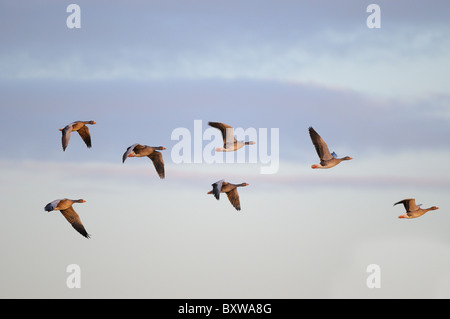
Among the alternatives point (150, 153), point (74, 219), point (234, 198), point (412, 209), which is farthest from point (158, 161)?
point (412, 209)

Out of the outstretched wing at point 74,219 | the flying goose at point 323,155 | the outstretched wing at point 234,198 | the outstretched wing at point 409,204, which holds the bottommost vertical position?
the outstretched wing at point 74,219

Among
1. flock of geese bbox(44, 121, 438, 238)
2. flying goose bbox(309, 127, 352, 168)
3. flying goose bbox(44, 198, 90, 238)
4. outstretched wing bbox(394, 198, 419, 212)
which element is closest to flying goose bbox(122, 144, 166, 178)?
flock of geese bbox(44, 121, 438, 238)

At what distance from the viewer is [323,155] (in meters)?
34.9

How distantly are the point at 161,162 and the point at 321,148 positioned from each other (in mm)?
6852

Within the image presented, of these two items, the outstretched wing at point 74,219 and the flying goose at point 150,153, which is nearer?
the flying goose at point 150,153

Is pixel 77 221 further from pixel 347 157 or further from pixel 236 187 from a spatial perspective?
pixel 347 157

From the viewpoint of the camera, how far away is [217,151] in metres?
34.6

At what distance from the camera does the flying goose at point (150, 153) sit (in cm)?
3422

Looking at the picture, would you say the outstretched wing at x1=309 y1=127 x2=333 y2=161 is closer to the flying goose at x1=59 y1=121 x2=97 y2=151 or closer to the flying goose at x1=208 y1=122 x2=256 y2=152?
the flying goose at x1=208 y1=122 x2=256 y2=152

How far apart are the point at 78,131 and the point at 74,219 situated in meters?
3.87

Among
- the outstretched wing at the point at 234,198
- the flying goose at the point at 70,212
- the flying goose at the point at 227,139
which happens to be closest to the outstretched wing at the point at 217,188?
the flying goose at the point at 227,139

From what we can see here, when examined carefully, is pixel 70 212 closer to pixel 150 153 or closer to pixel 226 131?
pixel 150 153

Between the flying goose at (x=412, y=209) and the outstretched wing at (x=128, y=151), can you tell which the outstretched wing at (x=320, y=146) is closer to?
the flying goose at (x=412, y=209)

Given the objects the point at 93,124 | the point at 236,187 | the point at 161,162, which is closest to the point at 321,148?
the point at 236,187
